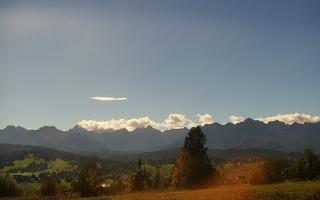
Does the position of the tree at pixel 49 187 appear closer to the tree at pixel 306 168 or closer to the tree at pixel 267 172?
the tree at pixel 267 172

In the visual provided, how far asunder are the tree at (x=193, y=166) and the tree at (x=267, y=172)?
10522mm

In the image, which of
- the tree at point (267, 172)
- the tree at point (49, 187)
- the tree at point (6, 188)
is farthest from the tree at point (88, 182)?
the tree at point (267, 172)

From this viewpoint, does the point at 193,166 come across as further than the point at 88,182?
No

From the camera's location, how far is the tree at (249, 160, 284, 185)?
85.3 meters

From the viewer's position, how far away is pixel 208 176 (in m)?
93.0

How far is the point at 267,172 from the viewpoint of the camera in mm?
87625

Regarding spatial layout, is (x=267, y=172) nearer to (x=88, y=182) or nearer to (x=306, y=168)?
(x=306, y=168)

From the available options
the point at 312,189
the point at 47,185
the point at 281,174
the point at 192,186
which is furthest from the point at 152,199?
the point at 47,185

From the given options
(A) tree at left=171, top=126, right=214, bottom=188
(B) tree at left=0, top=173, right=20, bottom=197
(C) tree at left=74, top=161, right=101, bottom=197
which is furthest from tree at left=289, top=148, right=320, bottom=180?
(B) tree at left=0, top=173, right=20, bottom=197

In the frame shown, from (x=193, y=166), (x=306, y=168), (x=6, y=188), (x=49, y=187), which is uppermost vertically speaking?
(x=193, y=166)

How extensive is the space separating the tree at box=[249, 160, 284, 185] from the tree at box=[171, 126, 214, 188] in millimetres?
10522

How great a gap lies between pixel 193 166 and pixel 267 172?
1549 centimetres

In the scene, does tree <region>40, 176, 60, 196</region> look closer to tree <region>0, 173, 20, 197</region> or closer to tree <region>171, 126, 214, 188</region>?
tree <region>0, 173, 20, 197</region>

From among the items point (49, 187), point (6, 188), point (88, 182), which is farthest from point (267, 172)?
point (6, 188)
